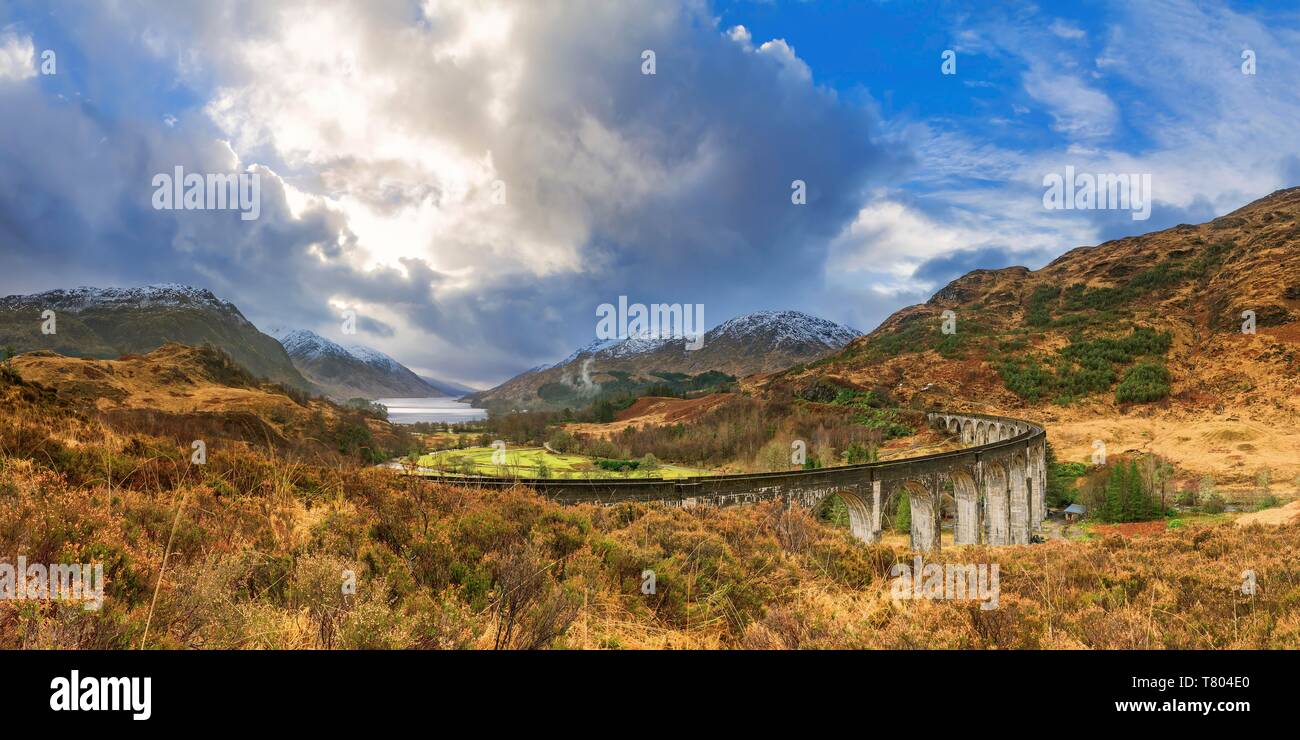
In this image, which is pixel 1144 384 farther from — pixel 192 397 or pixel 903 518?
pixel 192 397

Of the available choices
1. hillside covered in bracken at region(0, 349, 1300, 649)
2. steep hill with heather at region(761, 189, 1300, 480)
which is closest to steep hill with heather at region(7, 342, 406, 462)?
hillside covered in bracken at region(0, 349, 1300, 649)

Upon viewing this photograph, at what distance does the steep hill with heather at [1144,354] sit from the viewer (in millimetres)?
54500

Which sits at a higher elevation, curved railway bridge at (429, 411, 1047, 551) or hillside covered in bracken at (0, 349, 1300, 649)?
hillside covered in bracken at (0, 349, 1300, 649)

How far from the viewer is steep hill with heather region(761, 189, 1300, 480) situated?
54500 mm

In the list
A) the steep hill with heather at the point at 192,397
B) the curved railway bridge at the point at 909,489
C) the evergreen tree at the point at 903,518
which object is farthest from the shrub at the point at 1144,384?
the steep hill with heather at the point at 192,397

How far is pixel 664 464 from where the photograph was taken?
65125 millimetres

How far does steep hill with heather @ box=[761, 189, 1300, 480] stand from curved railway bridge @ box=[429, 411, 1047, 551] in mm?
21044

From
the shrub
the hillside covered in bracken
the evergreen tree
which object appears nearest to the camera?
the hillside covered in bracken

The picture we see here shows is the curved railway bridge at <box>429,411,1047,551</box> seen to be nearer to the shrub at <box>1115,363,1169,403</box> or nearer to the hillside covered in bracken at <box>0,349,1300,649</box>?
the hillside covered in bracken at <box>0,349,1300,649</box>

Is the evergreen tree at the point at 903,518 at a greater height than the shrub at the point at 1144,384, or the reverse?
the shrub at the point at 1144,384

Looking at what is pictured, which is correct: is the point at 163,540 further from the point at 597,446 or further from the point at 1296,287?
the point at 1296,287

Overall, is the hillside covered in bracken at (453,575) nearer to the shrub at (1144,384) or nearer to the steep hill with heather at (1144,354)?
the steep hill with heather at (1144,354)

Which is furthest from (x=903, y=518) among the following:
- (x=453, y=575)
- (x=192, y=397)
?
(x=192, y=397)

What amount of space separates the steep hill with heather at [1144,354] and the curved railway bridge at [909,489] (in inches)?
828
